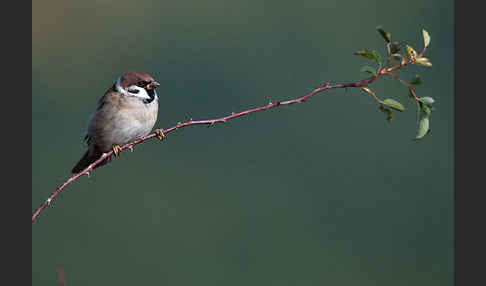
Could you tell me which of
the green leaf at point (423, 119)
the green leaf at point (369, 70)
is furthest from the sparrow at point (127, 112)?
the green leaf at point (423, 119)

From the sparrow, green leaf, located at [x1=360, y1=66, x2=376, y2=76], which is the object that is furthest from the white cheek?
green leaf, located at [x1=360, y1=66, x2=376, y2=76]

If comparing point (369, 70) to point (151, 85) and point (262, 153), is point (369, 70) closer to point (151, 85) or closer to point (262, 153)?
point (151, 85)

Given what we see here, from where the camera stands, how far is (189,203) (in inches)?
647

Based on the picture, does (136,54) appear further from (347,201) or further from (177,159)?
(347,201)

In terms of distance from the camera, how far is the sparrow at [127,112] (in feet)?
10.8

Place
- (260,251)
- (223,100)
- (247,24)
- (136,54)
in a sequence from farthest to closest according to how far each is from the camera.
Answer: (247,24)
(136,54)
(223,100)
(260,251)

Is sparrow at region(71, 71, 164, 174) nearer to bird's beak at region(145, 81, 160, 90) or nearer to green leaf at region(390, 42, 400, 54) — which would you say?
bird's beak at region(145, 81, 160, 90)

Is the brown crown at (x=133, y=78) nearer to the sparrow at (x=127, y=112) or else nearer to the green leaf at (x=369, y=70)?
the sparrow at (x=127, y=112)

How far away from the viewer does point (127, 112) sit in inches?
130

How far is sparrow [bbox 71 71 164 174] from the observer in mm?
3287

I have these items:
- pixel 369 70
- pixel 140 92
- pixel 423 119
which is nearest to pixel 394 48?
pixel 369 70

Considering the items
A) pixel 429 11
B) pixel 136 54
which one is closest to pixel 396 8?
pixel 429 11

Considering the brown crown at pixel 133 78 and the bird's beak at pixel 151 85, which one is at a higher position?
the brown crown at pixel 133 78

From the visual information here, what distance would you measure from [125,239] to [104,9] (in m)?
12.9
